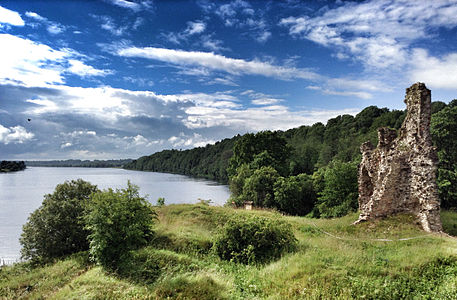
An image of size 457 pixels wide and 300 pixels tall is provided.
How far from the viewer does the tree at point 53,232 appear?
51.0 feet

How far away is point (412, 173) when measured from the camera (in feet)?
50.9

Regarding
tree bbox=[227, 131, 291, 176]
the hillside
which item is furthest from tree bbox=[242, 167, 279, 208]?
the hillside

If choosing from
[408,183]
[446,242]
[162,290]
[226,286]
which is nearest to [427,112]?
[408,183]

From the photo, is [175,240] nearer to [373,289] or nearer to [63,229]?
Result: [63,229]

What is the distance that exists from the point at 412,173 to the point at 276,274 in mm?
11052

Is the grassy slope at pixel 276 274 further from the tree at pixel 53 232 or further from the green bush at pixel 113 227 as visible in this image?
the tree at pixel 53 232

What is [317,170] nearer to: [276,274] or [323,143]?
[323,143]

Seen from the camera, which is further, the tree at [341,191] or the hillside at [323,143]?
the hillside at [323,143]

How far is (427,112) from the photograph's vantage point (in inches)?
602

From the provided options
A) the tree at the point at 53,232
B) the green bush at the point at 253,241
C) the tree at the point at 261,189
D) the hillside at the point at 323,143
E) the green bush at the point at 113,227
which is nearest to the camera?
the green bush at the point at 113,227

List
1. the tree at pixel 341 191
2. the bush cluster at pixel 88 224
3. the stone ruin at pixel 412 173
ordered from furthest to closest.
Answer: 1. the tree at pixel 341 191
2. the stone ruin at pixel 412 173
3. the bush cluster at pixel 88 224

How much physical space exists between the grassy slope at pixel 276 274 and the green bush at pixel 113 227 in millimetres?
646

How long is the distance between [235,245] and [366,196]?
13.1 metres

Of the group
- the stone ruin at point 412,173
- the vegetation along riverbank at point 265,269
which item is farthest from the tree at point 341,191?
the vegetation along riverbank at point 265,269
